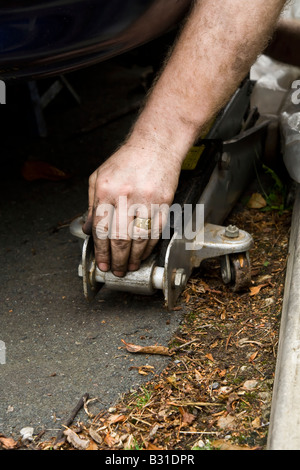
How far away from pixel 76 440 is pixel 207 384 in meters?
0.36

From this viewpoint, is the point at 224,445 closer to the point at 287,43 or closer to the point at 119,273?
the point at 119,273

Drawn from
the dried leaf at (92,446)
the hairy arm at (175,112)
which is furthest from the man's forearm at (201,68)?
the dried leaf at (92,446)

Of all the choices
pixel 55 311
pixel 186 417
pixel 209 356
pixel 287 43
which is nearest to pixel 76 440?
pixel 186 417

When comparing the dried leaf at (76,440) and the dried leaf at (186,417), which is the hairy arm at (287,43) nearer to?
the dried leaf at (186,417)

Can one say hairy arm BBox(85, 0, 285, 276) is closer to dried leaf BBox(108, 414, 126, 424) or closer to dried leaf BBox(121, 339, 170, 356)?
dried leaf BBox(121, 339, 170, 356)

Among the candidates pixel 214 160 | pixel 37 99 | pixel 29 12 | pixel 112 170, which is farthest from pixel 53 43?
pixel 37 99

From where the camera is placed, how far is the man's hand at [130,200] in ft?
5.25

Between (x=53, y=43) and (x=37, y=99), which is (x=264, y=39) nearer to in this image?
(x=53, y=43)

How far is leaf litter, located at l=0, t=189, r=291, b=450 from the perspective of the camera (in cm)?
139

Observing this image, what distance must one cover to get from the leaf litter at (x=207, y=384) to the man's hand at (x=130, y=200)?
28 centimetres

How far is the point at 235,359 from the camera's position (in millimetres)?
1619

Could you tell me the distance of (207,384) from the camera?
1.54m

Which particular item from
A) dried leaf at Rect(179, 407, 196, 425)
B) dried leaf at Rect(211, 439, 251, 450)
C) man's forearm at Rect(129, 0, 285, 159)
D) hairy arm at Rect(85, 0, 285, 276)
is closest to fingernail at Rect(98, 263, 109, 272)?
hairy arm at Rect(85, 0, 285, 276)

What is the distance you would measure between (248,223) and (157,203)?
71cm
